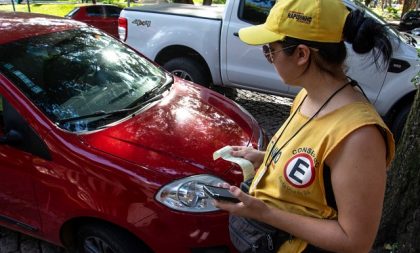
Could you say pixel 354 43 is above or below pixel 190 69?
above

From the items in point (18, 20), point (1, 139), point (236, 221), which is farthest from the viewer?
point (18, 20)

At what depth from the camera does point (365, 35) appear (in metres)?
1.22

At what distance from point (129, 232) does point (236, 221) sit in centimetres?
91

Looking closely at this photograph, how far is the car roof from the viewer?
2.85 meters

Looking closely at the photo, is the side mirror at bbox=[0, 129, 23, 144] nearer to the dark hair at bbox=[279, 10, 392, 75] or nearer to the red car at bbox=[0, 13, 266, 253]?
the red car at bbox=[0, 13, 266, 253]

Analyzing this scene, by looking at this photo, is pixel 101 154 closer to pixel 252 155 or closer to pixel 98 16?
pixel 252 155

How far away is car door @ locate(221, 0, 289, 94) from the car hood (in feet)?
6.44

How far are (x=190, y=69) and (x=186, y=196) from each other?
3566 millimetres

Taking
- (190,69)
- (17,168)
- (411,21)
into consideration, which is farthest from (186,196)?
(411,21)

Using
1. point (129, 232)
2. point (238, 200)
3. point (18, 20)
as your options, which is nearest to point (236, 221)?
point (238, 200)

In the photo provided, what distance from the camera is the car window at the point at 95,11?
38.7ft

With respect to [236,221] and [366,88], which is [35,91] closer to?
[236,221]

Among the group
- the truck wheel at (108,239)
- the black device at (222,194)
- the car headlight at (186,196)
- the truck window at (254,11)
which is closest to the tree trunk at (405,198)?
the car headlight at (186,196)

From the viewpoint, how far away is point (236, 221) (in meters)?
1.52
